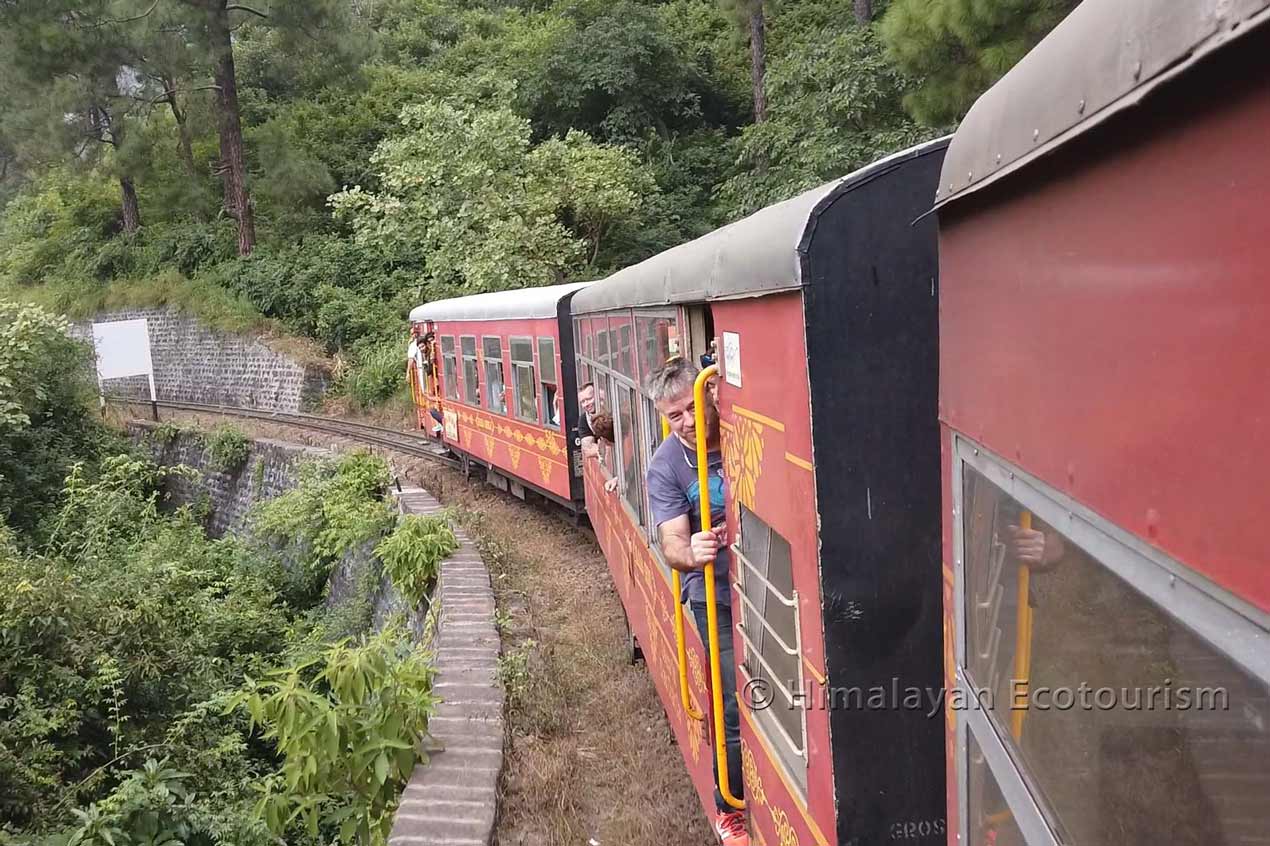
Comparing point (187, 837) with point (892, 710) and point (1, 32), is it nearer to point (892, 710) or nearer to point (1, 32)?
point (892, 710)

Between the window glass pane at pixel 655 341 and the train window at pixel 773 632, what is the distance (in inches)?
47.4

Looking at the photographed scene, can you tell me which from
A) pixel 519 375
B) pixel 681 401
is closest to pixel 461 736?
pixel 681 401

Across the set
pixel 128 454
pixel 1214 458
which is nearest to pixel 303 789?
pixel 1214 458

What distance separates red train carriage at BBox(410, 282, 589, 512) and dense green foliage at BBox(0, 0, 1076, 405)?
18.2 ft

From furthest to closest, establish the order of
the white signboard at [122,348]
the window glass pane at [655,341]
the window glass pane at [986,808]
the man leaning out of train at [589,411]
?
1. the white signboard at [122,348]
2. the man leaning out of train at [589,411]
3. the window glass pane at [655,341]
4. the window glass pane at [986,808]

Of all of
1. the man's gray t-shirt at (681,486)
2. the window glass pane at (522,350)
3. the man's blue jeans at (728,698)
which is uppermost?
the window glass pane at (522,350)

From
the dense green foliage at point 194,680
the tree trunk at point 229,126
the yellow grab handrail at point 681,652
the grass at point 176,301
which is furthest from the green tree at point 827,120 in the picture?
the tree trunk at point 229,126

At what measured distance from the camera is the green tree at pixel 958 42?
9422 millimetres

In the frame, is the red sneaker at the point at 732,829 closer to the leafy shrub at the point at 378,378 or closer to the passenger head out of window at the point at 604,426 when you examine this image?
the passenger head out of window at the point at 604,426

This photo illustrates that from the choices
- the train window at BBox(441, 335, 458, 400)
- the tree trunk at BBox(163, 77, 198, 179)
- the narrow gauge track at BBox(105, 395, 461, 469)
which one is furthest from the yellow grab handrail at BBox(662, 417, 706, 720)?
the tree trunk at BBox(163, 77, 198, 179)

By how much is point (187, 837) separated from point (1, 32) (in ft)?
79.1

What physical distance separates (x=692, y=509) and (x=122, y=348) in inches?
844

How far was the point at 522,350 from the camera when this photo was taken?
11.1m

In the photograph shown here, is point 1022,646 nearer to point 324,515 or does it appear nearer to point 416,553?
point 416,553
